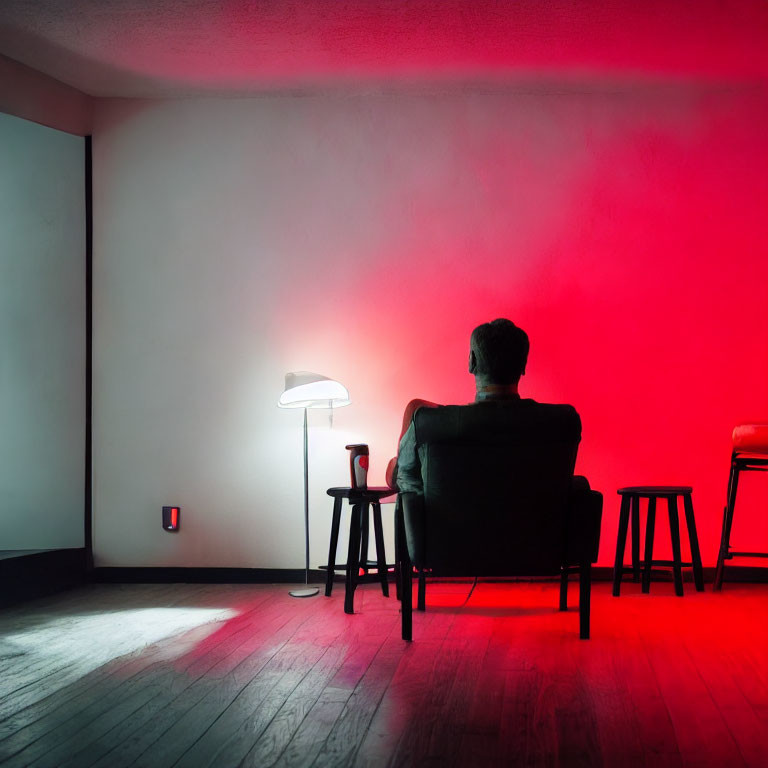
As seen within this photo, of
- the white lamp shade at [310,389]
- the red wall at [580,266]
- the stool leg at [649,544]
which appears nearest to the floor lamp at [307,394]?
the white lamp shade at [310,389]

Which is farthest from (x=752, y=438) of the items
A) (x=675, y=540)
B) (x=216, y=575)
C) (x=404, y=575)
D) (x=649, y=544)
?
(x=216, y=575)

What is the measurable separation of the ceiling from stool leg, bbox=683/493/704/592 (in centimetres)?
240

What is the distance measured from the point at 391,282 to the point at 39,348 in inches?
85.9

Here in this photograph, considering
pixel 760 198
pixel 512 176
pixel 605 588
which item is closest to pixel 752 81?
pixel 760 198

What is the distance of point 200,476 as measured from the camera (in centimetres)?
509

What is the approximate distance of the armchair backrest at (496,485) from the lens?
319 cm

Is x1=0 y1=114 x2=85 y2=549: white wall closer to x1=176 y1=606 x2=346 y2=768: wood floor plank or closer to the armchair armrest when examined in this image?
x1=176 y1=606 x2=346 y2=768: wood floor plank

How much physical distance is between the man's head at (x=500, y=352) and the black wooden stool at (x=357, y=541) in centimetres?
92

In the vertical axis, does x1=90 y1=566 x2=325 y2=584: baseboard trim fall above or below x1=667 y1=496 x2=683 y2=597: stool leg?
below

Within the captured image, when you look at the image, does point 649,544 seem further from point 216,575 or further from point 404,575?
point 216,575

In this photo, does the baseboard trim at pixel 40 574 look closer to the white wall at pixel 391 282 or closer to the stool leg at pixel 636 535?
the white wall at pixel 391 282

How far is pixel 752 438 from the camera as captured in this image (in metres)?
4.33

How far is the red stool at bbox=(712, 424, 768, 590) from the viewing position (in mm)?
4312

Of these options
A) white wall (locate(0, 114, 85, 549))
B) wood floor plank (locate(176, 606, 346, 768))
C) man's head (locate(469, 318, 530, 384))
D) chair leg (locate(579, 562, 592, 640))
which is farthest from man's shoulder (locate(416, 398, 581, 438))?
white wall (locate(0, 114, 85, 549))
